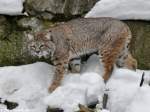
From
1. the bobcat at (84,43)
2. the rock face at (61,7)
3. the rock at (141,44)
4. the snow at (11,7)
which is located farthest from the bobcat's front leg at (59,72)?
the snow at (11,7)

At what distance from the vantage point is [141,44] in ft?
31.2

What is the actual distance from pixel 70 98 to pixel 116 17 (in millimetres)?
2026

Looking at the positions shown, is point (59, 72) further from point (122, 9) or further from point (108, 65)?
point (122, 9)

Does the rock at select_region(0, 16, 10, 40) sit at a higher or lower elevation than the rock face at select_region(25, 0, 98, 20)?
lower

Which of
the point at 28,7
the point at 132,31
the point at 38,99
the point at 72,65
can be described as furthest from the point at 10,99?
the point at 132,31

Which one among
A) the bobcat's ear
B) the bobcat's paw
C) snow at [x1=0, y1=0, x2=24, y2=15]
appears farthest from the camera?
snow at [x1=0, y1=0, x2=24, y2=15]

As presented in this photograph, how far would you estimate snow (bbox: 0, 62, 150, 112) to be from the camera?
26.5ft

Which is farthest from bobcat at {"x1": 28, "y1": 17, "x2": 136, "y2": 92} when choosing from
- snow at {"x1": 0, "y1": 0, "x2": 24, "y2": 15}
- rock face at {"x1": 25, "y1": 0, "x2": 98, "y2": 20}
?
snow at {"x1": 0, "y1": 0, "x2": 24, "y2": 15}

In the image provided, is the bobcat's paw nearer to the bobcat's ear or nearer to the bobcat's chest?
the bobcat's chest

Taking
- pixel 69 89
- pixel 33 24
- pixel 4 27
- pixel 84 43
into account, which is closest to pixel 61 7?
pixel 33 24

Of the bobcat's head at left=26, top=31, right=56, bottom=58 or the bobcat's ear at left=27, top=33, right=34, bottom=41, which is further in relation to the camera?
the bobcat's ear at left=27, top=33, right=34, bottom=41

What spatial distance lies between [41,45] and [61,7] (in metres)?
1.05

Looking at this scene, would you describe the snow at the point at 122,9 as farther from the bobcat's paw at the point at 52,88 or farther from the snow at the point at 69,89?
the bobcat's paw at the point at 52,88

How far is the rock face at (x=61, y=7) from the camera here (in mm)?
9648
